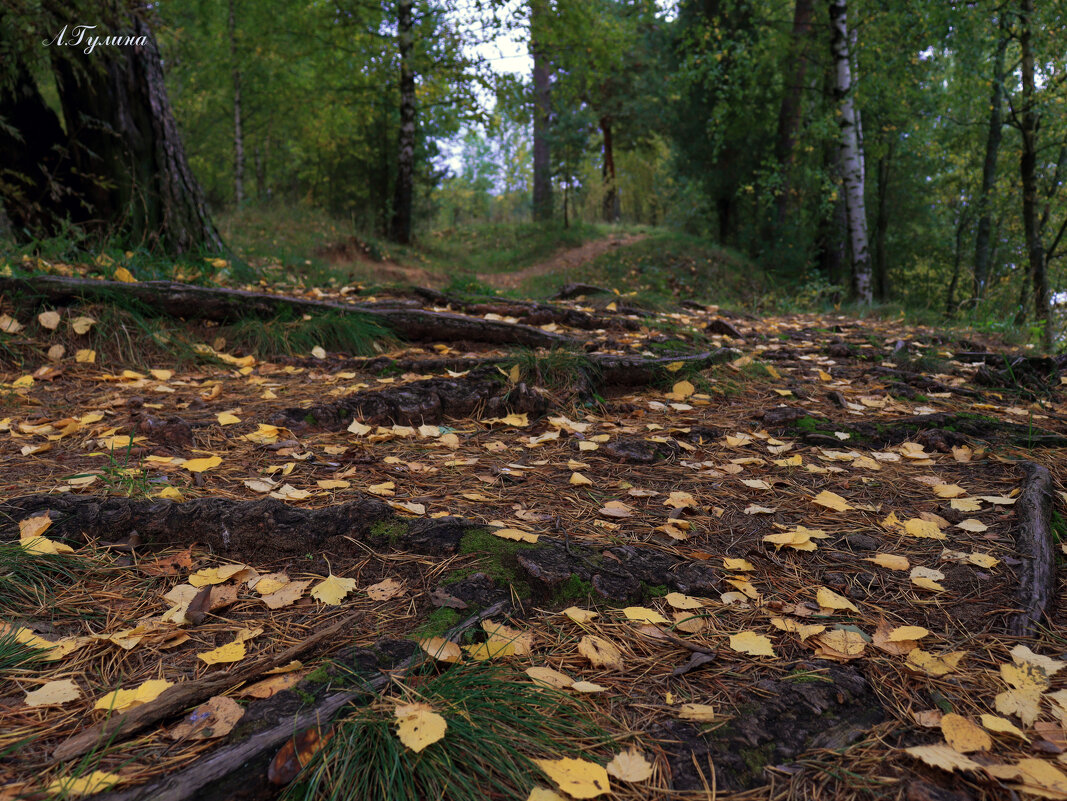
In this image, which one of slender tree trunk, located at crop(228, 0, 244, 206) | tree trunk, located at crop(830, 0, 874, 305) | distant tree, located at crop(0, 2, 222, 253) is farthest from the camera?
slender tree trunk, located at crop(228, 0, 244, 206)

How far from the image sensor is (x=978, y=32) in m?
6.35

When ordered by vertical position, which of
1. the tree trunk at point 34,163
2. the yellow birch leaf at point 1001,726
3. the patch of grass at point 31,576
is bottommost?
the yellow birch leaf at point 1001,726

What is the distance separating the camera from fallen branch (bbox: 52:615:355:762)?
3.08ft

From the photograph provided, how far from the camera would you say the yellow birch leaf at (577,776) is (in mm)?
920

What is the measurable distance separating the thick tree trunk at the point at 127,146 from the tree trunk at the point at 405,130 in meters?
6.14

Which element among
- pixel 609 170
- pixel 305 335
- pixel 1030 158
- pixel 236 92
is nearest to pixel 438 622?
pixel 305 335

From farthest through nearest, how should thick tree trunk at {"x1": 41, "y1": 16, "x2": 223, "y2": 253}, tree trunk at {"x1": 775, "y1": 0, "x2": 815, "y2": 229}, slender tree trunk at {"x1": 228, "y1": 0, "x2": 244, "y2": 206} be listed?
slender tree trunk at {"x1": 228, "y1": 0, "x2": 244, "y2": 206} < tree trunk at {"x1": 775, "y1": 0, "x2": 815, "y2": 229} < thick tree trunk at {"x1": 41, "y1": 16, "x2": 223, "y2": 253}

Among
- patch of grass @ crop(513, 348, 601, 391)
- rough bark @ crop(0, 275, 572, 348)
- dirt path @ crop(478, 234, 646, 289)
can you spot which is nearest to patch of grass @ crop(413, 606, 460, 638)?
patch of grass @ crop(513, 348, 601, 391)

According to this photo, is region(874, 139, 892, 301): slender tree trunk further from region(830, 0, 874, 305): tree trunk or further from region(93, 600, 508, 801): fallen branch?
region(93, 600, 508, 801): fallen branch

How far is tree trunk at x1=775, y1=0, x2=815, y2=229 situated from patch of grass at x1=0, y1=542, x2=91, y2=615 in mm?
10920

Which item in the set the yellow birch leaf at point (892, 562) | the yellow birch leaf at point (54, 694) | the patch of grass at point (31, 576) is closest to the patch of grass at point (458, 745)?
the yellow birch leaf at point (54, 694)

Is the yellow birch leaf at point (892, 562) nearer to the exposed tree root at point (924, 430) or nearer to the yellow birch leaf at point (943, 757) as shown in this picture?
the yellow birch leaf at point (943, 757)

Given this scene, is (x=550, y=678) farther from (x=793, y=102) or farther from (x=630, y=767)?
(x=793, y=102)

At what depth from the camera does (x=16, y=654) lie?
1.13 metres
